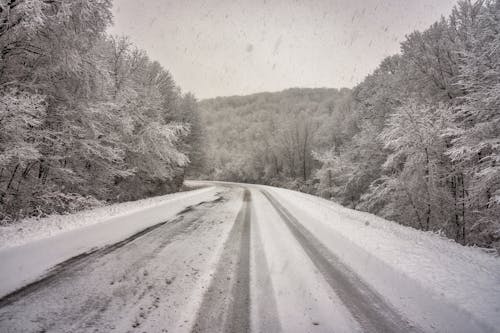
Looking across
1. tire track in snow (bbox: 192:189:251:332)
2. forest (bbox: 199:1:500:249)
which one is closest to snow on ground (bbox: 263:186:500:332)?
tire track in snow (bbox: 192:189:251:332)

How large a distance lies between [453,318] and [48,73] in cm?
1189

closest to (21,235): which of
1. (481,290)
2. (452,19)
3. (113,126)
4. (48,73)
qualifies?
(48,73)

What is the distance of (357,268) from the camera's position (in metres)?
4.27

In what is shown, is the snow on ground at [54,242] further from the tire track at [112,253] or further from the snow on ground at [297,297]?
the snow on ground at [297,297]

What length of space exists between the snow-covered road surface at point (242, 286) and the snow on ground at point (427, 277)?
0.02m

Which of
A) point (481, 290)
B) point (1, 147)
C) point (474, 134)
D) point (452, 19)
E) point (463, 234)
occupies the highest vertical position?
point (452, 19)

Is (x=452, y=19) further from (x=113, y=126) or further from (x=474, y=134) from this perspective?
(x=113, y=126)

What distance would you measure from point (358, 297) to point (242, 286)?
62.9 inches

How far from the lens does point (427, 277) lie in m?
3.78

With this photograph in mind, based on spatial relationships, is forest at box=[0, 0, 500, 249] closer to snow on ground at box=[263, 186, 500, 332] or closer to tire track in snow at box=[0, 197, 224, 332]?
tire track in snow at box=[0, 197, 224, 332]

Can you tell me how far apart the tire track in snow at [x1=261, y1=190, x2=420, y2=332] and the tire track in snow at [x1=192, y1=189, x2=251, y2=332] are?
130cm

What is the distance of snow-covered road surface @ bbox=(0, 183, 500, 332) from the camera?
100 inches

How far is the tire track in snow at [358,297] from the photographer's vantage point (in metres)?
2.67

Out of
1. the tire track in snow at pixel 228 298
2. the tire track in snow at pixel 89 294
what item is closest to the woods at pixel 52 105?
the tire track in snow at pixel 89 294
